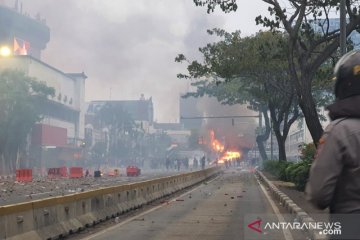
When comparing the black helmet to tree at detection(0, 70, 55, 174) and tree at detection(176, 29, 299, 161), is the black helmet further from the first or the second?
tree at detection(0, 70, 55, 174)

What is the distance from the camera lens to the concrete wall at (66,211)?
8578mm

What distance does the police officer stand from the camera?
2428mm

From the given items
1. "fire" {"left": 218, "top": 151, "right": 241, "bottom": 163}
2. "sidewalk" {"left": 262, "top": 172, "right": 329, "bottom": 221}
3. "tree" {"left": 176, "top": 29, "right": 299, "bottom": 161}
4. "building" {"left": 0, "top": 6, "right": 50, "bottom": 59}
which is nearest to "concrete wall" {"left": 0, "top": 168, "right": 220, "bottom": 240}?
"sidewalk" {"left": 262, "top": 172, "right": 329, "bottom": 221}

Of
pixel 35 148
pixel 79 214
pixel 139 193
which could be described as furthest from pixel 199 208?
pixel 35 148

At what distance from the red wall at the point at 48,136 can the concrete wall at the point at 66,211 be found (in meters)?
62.5

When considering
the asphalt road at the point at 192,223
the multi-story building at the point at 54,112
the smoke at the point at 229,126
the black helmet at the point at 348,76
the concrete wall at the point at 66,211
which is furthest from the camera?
the smoke at the point at 229,126

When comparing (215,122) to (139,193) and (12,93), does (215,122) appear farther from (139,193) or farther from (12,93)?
(139,193)

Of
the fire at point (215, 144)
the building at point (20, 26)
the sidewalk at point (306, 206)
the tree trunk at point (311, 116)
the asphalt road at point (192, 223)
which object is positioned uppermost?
the building at point (20, 26)

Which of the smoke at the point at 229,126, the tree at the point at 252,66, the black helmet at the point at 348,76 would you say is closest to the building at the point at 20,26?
the smoke at the point at 229,126

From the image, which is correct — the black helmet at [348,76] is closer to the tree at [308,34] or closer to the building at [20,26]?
the tree at [308,34]

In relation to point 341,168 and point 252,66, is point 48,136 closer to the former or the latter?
point 252,66

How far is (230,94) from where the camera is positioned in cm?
5800

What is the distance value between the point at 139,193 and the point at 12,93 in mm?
42158

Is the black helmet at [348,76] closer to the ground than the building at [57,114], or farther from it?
closer to the ground
